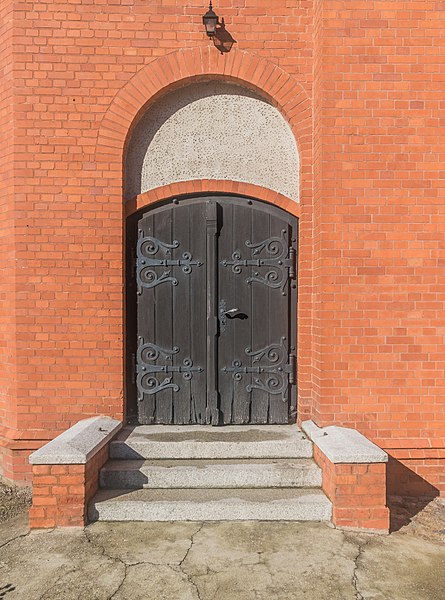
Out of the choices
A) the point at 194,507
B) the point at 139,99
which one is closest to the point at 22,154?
the point at 139,99

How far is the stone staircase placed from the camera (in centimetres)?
373

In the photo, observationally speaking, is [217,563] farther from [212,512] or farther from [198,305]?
[198,305]

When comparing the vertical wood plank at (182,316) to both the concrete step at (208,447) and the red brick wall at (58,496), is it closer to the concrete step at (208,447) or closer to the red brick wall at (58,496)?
the concrete step at (208,447)

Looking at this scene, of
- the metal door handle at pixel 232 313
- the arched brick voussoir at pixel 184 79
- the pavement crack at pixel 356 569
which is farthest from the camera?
the metal door handle at pixel 232 313

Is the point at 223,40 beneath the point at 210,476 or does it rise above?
above

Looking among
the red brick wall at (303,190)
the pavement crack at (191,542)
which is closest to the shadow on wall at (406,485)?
the red brick wall at (303,190)

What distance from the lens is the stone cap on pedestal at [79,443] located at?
3.63 metres

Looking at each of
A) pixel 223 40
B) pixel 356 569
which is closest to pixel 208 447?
pixel 356 569

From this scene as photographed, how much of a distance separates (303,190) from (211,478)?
2.88m

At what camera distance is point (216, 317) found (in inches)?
191

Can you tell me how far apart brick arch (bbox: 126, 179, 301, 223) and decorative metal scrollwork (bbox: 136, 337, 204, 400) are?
4.58 feet

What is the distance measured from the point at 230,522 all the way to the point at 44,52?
462 centimetres

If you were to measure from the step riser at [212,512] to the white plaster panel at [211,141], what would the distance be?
296 centimetres

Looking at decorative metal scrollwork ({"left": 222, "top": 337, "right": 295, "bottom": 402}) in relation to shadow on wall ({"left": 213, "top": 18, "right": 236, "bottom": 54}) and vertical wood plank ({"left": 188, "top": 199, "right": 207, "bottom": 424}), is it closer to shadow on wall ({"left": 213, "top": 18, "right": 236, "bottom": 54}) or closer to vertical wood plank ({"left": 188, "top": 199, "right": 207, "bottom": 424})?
vertical wood plank ({"left": 188, "top": 199, "right": 207, "bottom": 424})
